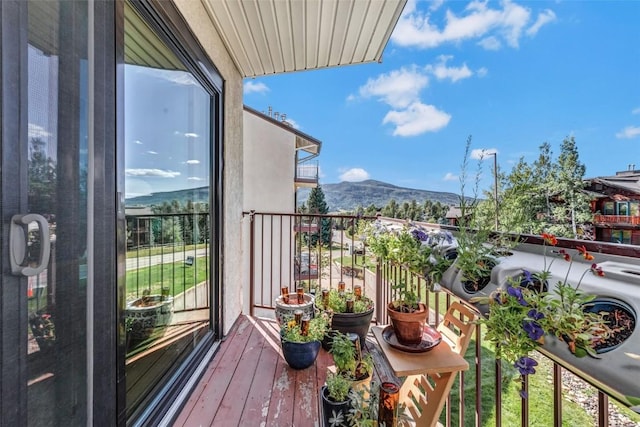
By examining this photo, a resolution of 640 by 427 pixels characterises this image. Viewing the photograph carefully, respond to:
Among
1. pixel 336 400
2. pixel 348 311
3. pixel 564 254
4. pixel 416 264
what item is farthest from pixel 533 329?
pixel 348 311

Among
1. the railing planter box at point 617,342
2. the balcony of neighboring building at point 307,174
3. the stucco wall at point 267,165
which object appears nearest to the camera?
the railing planter box at point 617,342

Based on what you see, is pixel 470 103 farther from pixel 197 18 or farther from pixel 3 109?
pixel 3 109

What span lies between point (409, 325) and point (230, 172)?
199 cm

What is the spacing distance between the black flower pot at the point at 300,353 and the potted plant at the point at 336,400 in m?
0.47

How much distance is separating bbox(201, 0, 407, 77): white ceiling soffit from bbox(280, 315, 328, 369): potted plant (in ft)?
7.19

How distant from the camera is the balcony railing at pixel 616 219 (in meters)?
1.12

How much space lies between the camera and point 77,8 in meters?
0.91

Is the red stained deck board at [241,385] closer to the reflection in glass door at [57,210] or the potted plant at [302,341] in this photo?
the potted plant at [302,341]

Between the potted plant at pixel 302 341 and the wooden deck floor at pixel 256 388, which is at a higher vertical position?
the potted plant at pixel 302 341

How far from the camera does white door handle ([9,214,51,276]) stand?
0.72m

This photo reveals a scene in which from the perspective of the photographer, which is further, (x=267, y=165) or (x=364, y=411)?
(x=267, y=165)

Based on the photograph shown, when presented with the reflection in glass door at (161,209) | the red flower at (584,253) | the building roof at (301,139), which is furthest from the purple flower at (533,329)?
the building roof at (301,139)

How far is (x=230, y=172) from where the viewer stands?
2684 millimetres

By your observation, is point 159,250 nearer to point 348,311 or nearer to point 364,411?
point 364,411
